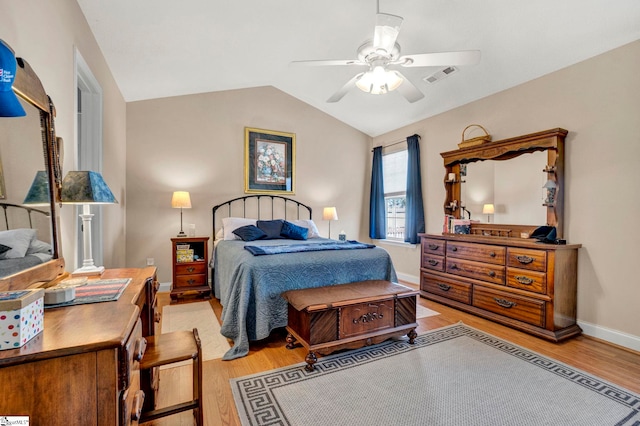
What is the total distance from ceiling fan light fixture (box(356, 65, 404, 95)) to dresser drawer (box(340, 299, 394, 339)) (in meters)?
1.77

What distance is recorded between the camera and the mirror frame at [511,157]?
301 cm

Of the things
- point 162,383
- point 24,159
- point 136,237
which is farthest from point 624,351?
point 136,237

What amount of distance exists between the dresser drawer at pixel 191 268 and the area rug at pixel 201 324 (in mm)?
401

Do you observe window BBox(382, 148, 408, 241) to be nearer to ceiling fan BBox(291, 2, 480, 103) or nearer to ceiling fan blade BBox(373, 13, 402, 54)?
ceiling fan BBox(291, 2, 480, 103)

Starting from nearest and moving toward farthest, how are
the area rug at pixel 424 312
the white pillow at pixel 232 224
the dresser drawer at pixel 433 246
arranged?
the area rug at pixel 424 312 < the dresser drawer at pixel 433 246 < the white pillow at pixel 232 224

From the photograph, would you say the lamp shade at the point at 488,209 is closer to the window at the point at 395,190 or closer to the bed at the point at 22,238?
the window at the point at 395,190

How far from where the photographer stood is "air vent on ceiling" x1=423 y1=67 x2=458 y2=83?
3.41 meters

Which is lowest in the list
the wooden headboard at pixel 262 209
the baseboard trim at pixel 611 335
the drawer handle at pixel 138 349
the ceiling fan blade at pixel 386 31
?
the baseboard trim at pixel 611 335

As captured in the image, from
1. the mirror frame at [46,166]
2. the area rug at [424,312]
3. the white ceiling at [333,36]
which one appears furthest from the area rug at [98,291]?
the area rug at [424,312]

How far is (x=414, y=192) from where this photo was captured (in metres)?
4.69

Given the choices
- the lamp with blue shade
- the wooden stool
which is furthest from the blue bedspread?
the lamp with blue shade

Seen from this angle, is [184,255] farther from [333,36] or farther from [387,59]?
[387,59]

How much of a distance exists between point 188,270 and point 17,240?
115 inches

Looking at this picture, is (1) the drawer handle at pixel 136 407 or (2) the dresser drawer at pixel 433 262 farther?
(2) the dresser drawer at pixel 433 262
